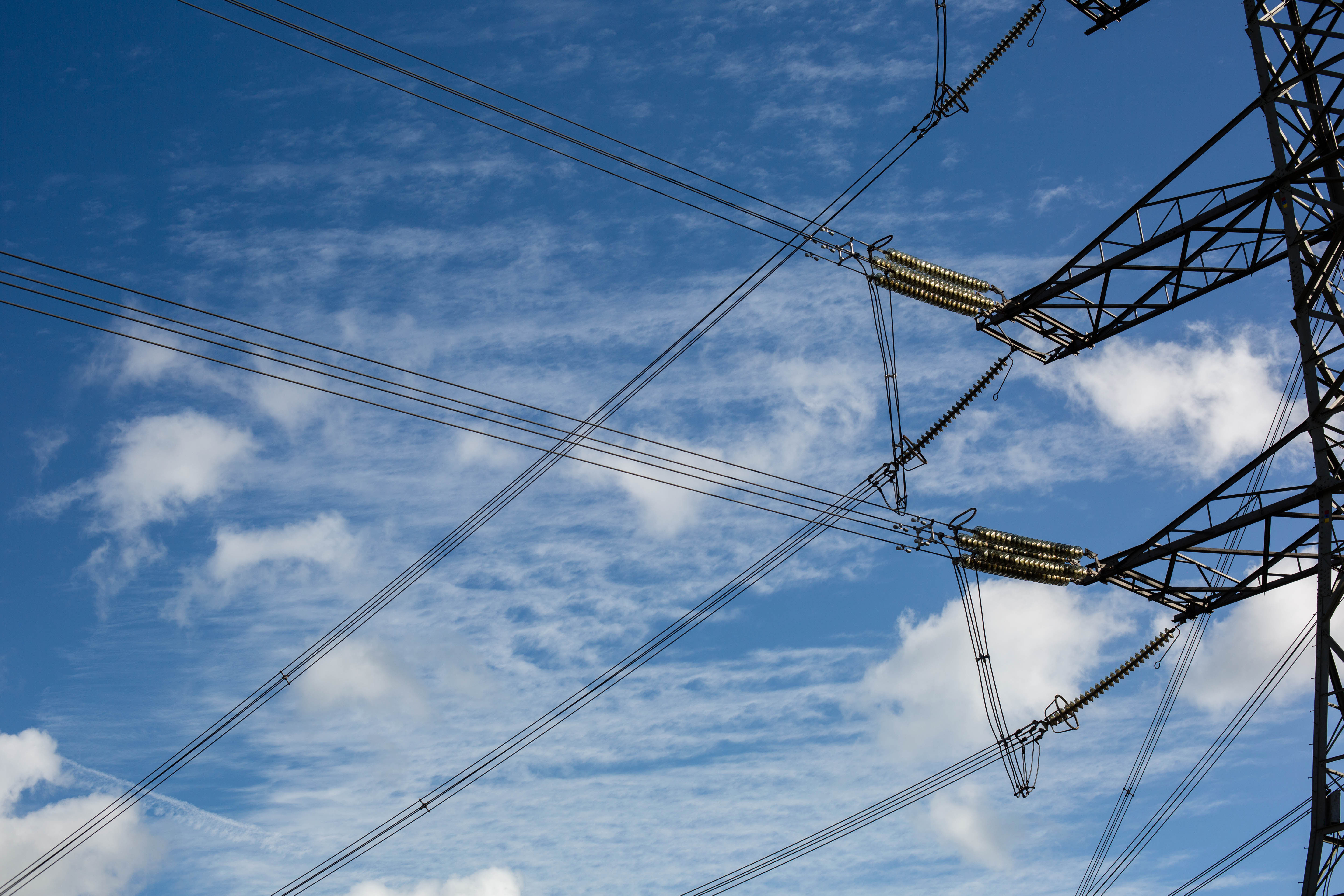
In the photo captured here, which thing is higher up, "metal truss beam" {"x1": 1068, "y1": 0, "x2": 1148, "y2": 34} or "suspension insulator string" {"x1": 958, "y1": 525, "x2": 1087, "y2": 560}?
"metal truss beam" {"x1": 1068, "y1": 0, "x2": 1148, "y2": 34}

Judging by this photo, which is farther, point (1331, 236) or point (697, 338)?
point (697, 338)

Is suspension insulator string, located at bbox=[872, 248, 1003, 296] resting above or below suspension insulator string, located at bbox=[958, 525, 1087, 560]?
above

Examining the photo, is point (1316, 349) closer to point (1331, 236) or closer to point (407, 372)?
point (1331, 236)

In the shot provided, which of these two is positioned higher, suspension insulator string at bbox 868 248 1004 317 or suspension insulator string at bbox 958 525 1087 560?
suspension insulator string at bbox 868 248 1004 317

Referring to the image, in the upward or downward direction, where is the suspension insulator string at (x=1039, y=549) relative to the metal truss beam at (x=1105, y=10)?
downward

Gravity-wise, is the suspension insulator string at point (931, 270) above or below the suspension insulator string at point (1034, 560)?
above

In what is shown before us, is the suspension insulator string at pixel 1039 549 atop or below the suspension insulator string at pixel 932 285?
below

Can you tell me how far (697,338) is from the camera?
20594 millimetres

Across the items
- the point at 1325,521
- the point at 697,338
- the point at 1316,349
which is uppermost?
the point at 697,338

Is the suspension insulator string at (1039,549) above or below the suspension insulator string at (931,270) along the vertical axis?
below

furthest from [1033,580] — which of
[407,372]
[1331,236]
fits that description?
[407,372]

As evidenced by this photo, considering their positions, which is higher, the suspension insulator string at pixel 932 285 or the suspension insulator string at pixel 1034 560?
the suspension insulator string at pixel 932 285

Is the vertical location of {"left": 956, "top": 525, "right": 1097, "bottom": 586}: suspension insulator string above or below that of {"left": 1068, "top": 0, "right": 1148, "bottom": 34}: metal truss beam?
below

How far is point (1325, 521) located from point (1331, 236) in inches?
165
